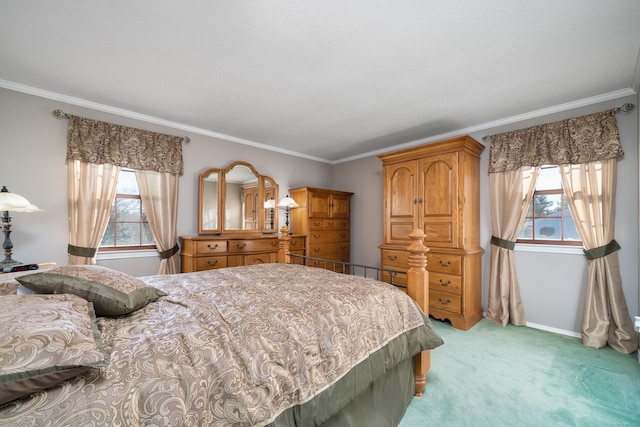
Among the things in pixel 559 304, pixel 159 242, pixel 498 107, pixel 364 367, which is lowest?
pixel 559 304

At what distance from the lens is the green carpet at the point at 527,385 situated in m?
1.72

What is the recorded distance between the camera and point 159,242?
135 inches

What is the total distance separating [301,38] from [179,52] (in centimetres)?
98

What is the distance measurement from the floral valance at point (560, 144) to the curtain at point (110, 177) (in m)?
4.19

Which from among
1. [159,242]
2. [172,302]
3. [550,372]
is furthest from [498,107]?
[159,242]

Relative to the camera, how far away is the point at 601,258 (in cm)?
274

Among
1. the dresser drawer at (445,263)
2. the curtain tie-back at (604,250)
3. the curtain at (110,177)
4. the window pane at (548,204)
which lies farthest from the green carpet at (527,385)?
the curtain at (110,177)

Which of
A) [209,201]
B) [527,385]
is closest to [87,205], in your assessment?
[209,201]

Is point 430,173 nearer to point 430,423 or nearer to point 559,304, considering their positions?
point 559,304

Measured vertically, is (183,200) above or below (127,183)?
below

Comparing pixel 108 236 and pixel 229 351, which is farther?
pixel 108 236

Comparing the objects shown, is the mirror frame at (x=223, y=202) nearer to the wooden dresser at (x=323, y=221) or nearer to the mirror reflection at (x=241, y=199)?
the mirror reflection at (x=241, y=199)

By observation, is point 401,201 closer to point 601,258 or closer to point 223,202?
point 601,258

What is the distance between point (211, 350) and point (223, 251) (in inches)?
108
